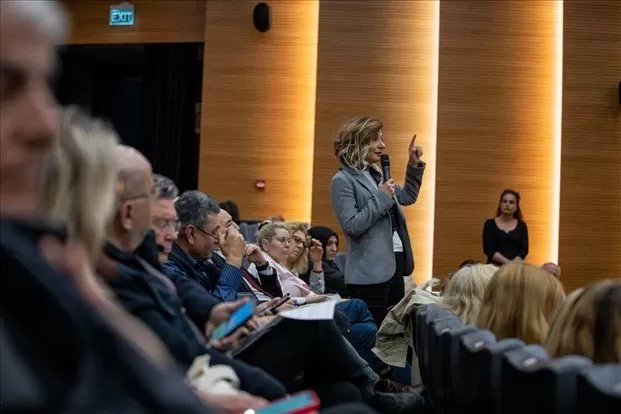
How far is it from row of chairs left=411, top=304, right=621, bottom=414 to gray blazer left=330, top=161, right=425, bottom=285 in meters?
1.39

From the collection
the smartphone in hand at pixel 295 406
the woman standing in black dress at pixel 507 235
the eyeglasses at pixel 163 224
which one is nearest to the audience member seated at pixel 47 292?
the smartphone in hand at pixel 295 406

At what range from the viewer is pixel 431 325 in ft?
8.68

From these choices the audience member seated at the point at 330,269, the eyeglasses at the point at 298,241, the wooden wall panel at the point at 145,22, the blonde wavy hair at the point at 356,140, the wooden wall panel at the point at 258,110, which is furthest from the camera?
the wooden wall panel at the point at 145,22

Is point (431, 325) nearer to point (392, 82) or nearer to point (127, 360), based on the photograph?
point (127, 360)

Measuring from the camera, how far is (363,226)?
12.3 feet

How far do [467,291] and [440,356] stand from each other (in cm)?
82

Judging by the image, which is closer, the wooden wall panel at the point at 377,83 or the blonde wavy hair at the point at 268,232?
the blonde wavy hair at the point at 268,232

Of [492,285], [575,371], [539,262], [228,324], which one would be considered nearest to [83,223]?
[575,371]

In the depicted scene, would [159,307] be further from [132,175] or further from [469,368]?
[469,368]

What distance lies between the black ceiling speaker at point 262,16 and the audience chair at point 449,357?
23.6 ft

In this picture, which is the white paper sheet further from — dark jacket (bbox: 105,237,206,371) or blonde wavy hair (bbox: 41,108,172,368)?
blonde wavy hair (bbox: 41,108,172,368)

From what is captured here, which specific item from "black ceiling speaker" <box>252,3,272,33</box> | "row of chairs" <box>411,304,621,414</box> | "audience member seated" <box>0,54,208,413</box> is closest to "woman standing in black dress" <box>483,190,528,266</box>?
"black ceiling speaker" <box>252,3,272,33</box>

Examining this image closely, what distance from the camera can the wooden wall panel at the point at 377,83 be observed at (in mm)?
8711

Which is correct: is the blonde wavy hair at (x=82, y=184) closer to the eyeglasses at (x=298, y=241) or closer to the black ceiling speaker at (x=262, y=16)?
the eyeglasses at (x=298, y=241)
